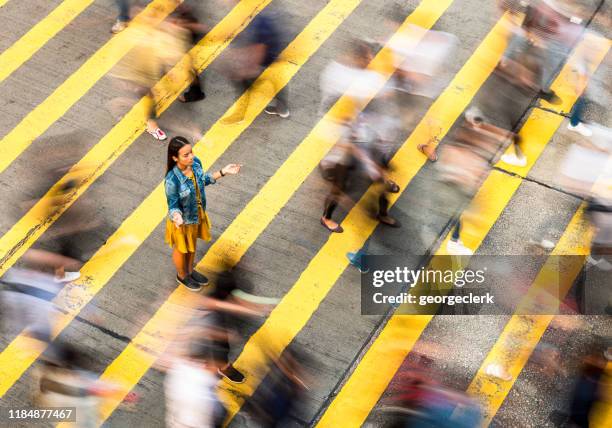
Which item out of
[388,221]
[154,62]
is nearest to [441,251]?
[388,221]

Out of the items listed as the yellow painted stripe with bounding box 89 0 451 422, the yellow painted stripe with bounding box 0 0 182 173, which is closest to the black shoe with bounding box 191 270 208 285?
the yellow painted stripe with bounding box 89 0 451 422

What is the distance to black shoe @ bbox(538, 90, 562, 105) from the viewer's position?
11508 millimetres

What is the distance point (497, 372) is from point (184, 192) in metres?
3.66

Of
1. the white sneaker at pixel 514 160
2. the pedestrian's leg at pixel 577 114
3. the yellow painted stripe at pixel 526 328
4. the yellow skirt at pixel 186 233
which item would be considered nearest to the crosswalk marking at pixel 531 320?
the yellow painted stripe at pixel 526 328

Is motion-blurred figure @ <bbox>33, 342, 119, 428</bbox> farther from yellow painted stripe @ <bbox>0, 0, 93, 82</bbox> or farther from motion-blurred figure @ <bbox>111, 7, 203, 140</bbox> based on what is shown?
yellow painted stripe @ <bbox>0, 0, 93, 82</bbox>

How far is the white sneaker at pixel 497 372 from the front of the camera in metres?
8.86

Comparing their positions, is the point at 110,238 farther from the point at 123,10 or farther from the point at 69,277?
the point at 123,10

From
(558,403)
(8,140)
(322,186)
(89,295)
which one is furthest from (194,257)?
(558,403)

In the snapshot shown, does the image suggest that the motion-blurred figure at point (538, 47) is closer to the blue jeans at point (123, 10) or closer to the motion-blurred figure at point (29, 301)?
the blue jeans at point (123, 10)

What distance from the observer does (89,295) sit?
374 inches

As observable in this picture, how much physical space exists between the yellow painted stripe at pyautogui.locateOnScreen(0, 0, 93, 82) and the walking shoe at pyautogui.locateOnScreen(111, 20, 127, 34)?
66cm

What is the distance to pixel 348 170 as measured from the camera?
9547mm

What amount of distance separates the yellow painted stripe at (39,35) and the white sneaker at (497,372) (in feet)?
24.3

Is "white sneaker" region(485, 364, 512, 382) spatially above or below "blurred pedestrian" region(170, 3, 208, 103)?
below
